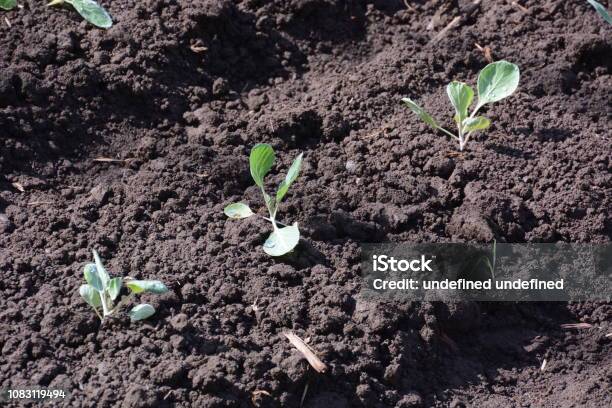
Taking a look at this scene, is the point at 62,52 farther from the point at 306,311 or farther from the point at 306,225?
the point at 306,311

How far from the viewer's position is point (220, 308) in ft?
7.43

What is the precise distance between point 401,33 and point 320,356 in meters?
1.50

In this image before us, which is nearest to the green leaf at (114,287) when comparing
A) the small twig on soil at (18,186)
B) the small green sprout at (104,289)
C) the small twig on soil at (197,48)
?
the small green sprout at (104,289)

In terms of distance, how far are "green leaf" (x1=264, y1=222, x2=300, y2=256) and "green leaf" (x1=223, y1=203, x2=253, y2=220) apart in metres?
0.12

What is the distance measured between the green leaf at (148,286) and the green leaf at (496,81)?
1.20 metres

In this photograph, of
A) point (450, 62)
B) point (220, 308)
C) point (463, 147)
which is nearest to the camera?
point (220, 308)

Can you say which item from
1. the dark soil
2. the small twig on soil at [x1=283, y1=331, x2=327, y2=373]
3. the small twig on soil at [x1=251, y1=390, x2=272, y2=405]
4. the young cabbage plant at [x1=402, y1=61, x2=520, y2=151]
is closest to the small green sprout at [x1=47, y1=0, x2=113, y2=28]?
the dark soil

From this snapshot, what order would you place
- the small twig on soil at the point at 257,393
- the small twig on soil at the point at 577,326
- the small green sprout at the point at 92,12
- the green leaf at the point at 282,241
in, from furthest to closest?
the small green sprout at the point at 92,12
the small twig on soil at the point at 577,326
the green leaf at the point at 282,241
the small twig on soil at the point at 257,393

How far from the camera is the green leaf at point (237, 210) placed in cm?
A: 243

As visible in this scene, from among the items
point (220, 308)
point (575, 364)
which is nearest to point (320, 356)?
point (220, 308)

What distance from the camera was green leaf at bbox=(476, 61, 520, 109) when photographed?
2.67 meters

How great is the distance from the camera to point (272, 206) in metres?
2.47

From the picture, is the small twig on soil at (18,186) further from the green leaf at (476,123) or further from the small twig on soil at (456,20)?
the small twig on soil at (456,20)

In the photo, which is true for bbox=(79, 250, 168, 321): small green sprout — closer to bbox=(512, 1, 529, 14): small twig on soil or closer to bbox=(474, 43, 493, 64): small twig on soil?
bbox=(474, 43, 493, 64): small twig on soil
